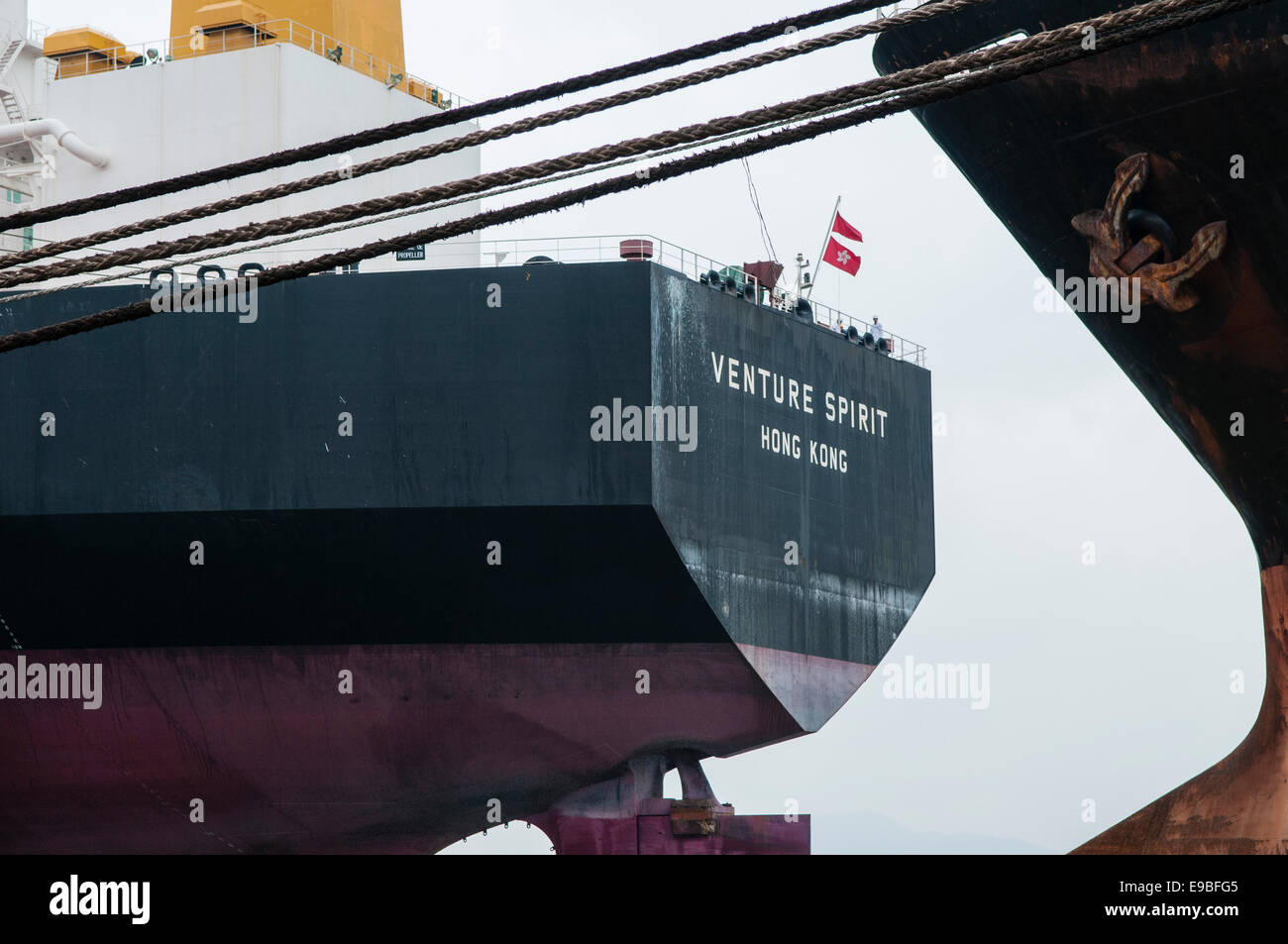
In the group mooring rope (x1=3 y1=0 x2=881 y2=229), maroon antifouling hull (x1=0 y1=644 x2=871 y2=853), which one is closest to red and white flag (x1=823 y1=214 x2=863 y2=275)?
maroon antifouling hull (x1=0 y1=644 x2=871 y2=853)

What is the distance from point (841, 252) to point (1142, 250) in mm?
10882

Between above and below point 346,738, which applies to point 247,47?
above

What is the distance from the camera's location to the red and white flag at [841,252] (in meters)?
21.8

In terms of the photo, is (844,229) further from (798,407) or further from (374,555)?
(374,555)

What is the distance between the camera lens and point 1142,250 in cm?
1116

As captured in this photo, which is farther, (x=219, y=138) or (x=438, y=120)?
(x=219, y=138)

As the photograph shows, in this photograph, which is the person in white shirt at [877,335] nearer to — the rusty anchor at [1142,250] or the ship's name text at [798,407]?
the ship's name text at [798,407]

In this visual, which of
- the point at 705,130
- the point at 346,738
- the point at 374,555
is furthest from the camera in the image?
the point at 346,738

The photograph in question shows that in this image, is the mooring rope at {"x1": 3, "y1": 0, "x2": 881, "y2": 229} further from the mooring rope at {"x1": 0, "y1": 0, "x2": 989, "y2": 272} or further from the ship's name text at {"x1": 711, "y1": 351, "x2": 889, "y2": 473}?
the ship's name text at {"x1": 711, "y1": 351, "x2": 889, "y2": 473}

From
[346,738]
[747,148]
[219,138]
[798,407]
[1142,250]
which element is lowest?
[346,738]

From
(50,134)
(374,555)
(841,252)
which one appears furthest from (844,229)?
(50,134)

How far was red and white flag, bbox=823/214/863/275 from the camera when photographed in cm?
2178
